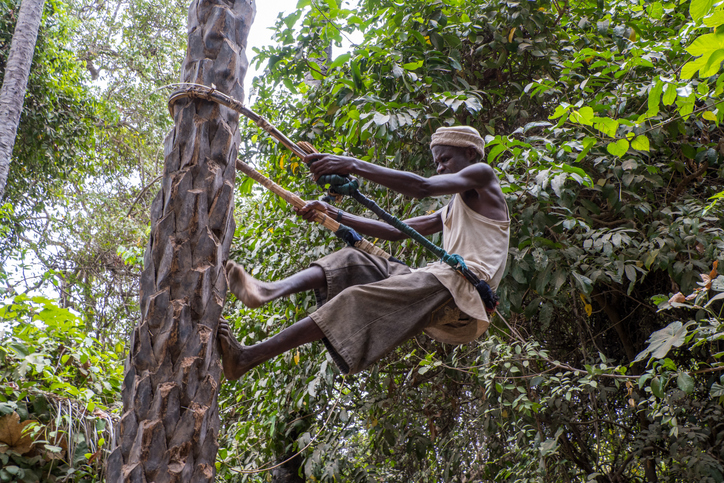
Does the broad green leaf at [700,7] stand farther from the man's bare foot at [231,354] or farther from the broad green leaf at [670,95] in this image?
the man's bare foot at [231,354]

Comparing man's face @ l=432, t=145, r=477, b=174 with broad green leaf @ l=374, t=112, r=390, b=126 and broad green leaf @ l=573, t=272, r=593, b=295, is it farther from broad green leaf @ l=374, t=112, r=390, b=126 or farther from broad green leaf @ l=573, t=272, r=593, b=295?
broad green leaf @ l=573, t=272, r=593, b=295

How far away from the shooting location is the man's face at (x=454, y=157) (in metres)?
2.58

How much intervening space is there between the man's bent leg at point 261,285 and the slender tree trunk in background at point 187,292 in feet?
0.38

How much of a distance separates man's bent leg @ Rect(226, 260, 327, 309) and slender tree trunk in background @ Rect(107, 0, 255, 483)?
116mm

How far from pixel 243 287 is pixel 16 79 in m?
5.28

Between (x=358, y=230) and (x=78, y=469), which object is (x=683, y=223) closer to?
(x=358, y=230)

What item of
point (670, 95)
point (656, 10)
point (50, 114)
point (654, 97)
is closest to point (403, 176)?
Result: point (654, 97)

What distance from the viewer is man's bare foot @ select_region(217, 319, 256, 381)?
1.80 meters

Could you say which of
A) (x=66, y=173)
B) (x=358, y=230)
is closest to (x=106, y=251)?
(x=66, y=173)

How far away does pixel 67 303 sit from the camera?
10.1 metres

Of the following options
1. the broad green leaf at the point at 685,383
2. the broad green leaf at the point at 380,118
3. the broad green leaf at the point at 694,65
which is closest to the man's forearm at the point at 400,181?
the broad green leaf at the point at 694,65

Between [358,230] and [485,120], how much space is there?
6.63 ft

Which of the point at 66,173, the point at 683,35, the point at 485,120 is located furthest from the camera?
the point at 66,173

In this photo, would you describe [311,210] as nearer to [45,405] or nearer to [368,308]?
[368,308]
